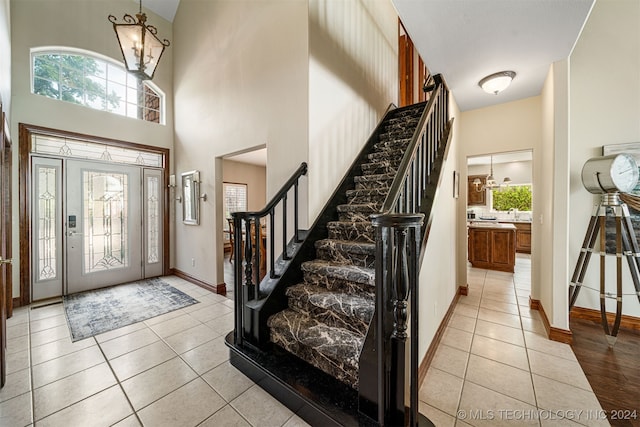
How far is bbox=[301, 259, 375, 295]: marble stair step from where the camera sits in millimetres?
1996

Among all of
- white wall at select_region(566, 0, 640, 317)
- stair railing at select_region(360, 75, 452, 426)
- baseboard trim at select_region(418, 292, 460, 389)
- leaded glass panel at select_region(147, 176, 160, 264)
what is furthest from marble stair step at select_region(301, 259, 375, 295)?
leaded glass panel at select_region(147, 176, 160, 264)

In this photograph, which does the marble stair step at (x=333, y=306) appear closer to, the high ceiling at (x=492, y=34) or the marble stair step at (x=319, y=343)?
the marble stair step at (x=319, y=343)

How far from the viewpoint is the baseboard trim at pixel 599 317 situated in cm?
278

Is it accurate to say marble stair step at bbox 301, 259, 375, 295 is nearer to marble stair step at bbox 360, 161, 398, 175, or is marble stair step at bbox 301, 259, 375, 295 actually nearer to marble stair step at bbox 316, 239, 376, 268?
marble stair step at bbox 316, 239, 376, 268

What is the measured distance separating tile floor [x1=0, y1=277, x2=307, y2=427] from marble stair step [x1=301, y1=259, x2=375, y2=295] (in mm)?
917

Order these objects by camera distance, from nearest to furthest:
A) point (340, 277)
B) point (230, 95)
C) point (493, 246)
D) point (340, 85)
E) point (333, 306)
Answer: point (333, 306) < point (340, 277) < point (340, 85) < point (230, 95) < point (493, 246)

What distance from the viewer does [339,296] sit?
2.00 m

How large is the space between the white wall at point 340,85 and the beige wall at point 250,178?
505 centimetres

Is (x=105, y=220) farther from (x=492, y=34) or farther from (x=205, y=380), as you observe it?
(x=492, y=34)

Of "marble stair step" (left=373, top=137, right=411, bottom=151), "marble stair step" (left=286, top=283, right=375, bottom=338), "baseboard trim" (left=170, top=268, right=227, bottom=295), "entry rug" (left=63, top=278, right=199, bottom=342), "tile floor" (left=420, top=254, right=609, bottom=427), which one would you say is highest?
"marble stair step" (left=373, top=137, right=411, bottom=151)

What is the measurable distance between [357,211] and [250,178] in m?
6.09

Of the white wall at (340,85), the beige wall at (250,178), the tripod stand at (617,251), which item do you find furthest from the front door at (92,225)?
the tripod stand at (617,251)

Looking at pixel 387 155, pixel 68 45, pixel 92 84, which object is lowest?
pixel 387 155

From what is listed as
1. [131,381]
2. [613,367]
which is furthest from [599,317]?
[131,381]
